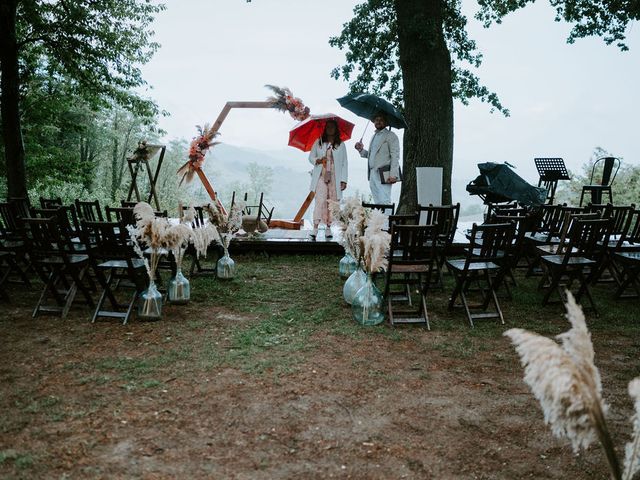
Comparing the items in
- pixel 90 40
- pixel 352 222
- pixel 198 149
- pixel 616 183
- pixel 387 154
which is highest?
pixel 90 40

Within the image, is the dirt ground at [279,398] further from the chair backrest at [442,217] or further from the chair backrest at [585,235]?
the chair backrest at [442,217]

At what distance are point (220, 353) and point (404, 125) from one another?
235 inches

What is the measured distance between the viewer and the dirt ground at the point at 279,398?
3027 millimetres

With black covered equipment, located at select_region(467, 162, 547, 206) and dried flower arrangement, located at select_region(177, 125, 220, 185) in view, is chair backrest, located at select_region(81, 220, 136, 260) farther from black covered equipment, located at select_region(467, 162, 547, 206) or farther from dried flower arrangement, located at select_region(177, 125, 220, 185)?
black covered equipment, located at select_region(467, 162, 547, 206)

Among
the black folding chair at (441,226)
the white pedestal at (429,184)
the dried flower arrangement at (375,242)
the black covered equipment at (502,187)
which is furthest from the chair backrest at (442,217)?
the black covered equipment at (502,187)

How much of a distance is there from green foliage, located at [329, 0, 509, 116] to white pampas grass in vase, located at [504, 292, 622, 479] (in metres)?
10.9

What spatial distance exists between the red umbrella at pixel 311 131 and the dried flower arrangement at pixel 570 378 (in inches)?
339

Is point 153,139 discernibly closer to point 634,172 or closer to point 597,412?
point 634,172

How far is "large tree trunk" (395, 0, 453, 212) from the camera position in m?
9.28

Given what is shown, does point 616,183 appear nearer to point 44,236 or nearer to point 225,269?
point 225,269

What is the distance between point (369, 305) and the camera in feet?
18.0

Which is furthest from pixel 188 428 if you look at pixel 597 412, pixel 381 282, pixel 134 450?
pixel 381 282

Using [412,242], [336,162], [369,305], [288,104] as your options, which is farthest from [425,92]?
[369,305]

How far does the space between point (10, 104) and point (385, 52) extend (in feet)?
24.3
